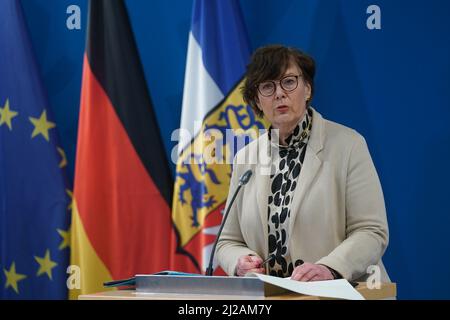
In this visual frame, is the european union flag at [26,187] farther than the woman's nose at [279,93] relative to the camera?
Yes

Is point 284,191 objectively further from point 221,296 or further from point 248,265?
point 221,296

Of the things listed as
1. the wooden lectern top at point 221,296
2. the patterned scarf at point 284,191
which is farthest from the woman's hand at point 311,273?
the patterned scarf at point 284,191

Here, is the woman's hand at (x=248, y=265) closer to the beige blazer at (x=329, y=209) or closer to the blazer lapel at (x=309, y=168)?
the beige blazer at (x=329, y=209)

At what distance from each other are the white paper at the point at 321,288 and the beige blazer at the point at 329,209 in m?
0.46

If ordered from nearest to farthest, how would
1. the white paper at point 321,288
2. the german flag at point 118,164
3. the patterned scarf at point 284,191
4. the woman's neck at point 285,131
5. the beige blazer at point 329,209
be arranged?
the white paper at point 321,288, the beige blazer at point 329,209, the patterned scarf at point 284,191, the woman's neck at point 285,131, the german flag at point 118,164

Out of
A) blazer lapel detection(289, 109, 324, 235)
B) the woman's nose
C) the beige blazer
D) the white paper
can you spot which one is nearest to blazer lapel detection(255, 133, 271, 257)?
the beige blazer

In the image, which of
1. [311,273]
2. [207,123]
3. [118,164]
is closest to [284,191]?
[311,273]

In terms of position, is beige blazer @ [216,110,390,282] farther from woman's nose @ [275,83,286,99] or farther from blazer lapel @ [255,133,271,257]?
woman's nose @ [275,83,286,99]

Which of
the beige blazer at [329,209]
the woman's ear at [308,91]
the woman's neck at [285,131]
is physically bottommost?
the beige blazer at [329,209]

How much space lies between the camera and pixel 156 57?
4141 millimetres

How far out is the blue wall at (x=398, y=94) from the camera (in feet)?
11.9

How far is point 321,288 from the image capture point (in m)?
1.72
